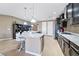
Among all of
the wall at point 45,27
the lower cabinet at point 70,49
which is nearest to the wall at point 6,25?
the wall at point 45,27

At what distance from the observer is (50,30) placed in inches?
102

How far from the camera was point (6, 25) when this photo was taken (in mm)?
2318

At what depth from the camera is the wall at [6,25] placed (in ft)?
7.33

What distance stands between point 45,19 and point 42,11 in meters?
0.22

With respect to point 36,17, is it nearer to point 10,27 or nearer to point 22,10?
point 22,10

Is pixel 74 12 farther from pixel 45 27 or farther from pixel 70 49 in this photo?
pixel 70 49

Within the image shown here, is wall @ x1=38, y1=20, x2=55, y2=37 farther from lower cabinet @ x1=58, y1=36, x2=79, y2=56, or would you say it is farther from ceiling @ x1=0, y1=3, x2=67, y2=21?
lower cabinet @ x1=58, y1=36, x2=79, y2=56

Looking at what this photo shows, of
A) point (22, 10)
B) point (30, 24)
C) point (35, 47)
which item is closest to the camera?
point (22, 10)

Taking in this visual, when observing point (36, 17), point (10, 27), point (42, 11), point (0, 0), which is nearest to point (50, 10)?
point (42, 11)

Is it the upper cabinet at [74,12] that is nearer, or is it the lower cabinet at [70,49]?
the lower cabinet at [70,49]

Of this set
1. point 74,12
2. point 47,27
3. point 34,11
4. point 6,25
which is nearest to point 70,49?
point 47,27

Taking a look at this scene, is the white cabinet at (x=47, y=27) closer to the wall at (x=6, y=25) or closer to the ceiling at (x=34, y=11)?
the ceiling at (x=34, y=11)

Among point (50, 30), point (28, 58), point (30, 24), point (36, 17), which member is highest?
point (36, 17)

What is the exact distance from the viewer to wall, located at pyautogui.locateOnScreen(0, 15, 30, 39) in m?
2.23
